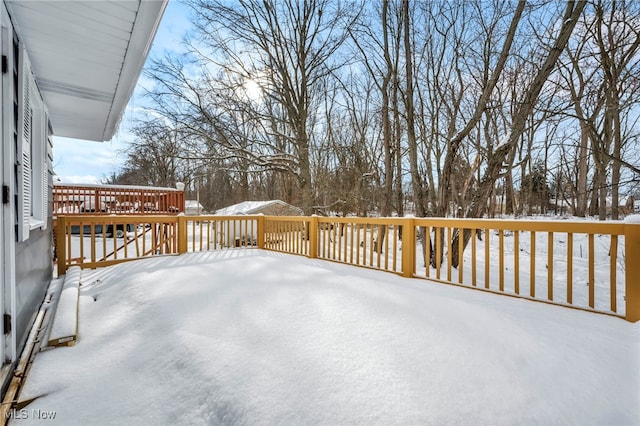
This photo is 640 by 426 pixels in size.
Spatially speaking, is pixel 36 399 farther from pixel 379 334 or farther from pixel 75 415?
pixel 379 334

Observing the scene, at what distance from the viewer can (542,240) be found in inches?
451

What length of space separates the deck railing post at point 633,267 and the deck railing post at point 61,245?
6.67 m

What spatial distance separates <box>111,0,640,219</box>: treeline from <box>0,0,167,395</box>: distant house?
5.74 metres

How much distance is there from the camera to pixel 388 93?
823cm

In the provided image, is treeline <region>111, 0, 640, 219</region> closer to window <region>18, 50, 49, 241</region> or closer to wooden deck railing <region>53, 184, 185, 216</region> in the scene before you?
wooden deck railing <region>53, 184, 185, 216</region>

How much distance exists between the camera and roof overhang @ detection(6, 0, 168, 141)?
199 cm

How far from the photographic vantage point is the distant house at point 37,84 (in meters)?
1.78

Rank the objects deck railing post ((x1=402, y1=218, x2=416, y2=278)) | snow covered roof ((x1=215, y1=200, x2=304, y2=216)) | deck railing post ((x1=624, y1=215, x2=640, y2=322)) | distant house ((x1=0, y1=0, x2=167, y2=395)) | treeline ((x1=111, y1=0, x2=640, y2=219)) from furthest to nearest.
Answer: snow covered roof ((x1=215, y1=200, x2=304, y2=216)) → treeline ((x1=111, y1=0, x2=640, y2=219)) → deck railing post ((x1=402, y1=218, x2=416, y2=278)) → deck railing post ((x1=624, y1=215, x2=640, y2=322)) → distant house ((x1=0, y1=0, x2=167, y2=395))

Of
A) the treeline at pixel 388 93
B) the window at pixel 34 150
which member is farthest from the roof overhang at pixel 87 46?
the treeline at pixel 388 93

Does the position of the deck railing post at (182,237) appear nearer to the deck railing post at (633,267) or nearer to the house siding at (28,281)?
the house siding at (28,281)

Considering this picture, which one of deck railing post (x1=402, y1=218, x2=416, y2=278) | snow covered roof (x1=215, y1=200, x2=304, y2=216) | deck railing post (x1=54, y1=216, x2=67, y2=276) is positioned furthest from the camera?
snow covered roof (x1=215, y1=200, x2=304, y2=216)

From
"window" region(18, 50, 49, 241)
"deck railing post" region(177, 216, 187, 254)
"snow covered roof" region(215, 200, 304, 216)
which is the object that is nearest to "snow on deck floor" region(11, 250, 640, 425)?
"window" region(18, 50, 49, 241)

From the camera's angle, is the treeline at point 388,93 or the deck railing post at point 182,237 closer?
the deck railing post at point 182,237

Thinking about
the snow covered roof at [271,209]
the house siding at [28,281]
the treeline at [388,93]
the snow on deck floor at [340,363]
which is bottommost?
the snow on deck floor at [340,363]
